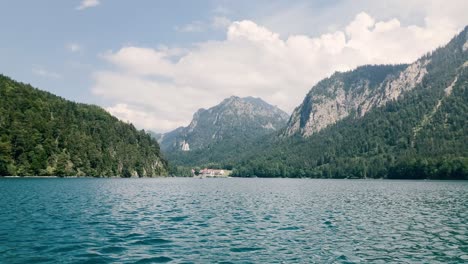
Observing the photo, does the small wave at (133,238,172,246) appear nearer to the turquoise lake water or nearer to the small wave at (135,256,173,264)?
the turquoise lake water

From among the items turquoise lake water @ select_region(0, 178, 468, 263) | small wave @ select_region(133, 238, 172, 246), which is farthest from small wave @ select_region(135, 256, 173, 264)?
small wave @ select_region(133, 238, 172, 246)

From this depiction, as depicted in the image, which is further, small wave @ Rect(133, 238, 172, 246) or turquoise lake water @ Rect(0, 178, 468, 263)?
small wave @ Rect(133, 238, 172, 246)

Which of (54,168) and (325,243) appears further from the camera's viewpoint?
(54,168)

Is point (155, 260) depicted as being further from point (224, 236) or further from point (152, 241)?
point (224, 236)

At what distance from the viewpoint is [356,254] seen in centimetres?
3014

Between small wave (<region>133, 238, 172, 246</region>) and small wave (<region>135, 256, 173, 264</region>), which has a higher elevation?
small wave (<region>133, 238, 172, 246</region>)

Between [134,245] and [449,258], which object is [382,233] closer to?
[449,258]

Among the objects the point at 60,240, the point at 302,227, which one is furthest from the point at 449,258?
the point at 60,240

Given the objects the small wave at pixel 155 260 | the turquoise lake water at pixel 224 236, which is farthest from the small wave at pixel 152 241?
the small wave at pixel 155 260

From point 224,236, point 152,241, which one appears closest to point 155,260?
point 152,241

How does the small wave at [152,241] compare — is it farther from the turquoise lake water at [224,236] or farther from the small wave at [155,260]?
the small wave at [155,260]

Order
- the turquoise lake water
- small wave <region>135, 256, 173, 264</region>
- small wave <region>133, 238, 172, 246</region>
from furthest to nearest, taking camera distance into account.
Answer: small wave <region>133, 238, 172, 246</region> → the turquoise lake water → small wave <region>135, 256, 173, 264</region>

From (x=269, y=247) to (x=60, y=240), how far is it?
1867 cm

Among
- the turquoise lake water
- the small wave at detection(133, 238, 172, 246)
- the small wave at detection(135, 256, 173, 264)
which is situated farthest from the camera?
the small wave at detection(133, 238, 172, 246)
